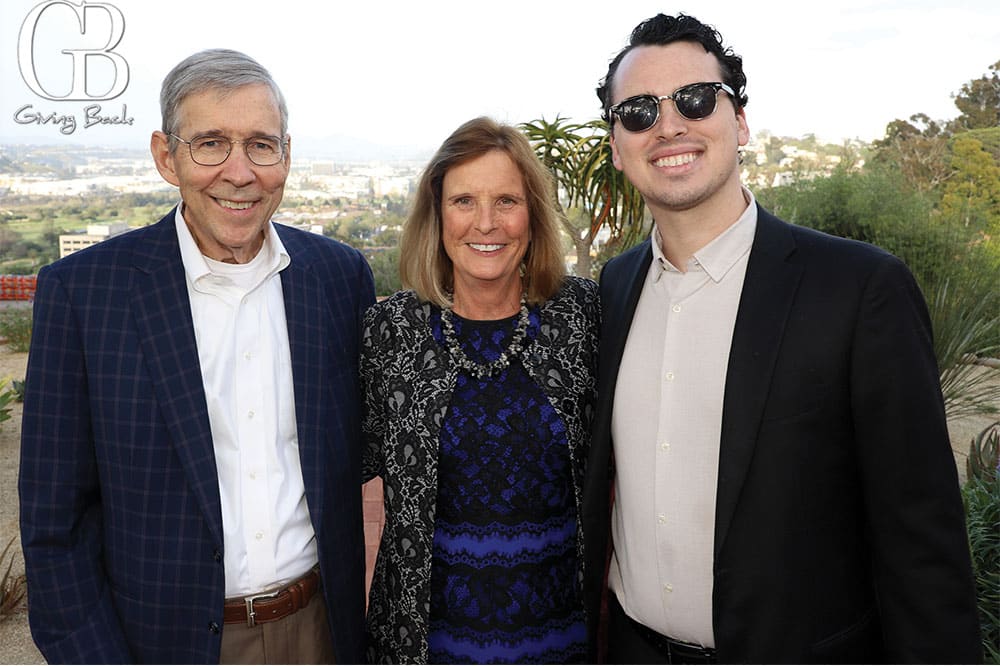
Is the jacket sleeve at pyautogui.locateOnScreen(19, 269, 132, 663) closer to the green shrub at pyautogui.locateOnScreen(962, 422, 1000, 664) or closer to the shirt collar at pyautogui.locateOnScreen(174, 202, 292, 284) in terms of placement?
the shirt collar at pyautogui.locateOnScreen(174, 202, 292, 284)

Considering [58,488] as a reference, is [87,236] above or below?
above

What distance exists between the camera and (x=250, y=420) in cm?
198

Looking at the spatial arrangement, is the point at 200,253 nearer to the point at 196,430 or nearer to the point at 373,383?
the point at 196,430

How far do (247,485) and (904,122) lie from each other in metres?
19.4

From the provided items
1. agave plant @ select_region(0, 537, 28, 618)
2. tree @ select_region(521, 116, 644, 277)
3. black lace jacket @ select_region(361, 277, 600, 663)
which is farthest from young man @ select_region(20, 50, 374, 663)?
tree @ select_region(521, 116, 644, 277)

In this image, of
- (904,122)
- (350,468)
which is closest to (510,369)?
(350,468)

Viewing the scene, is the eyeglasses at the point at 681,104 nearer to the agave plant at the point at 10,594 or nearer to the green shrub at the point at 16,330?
the agave plant at the point at 10,594

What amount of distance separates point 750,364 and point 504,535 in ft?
2.70

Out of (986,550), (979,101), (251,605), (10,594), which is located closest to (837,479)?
(251,605)

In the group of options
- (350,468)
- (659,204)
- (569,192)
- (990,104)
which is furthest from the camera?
(990,104)

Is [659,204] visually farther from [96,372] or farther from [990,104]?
[990,104]

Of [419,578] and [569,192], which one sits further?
[569,192]

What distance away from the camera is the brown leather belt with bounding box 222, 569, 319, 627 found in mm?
1954

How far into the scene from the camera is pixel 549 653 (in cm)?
212
